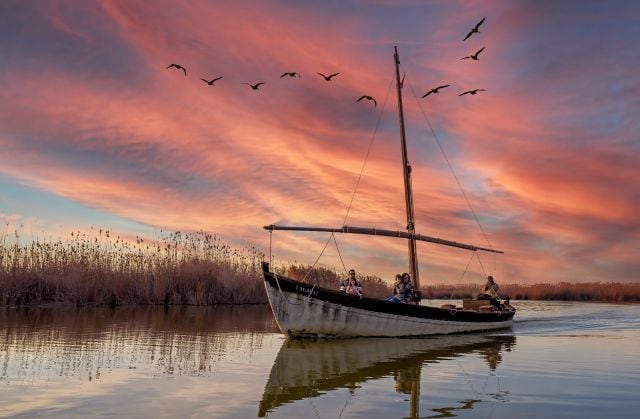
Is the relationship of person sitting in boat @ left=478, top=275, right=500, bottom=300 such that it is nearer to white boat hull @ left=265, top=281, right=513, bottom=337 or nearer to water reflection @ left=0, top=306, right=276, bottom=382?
white boat hull @ left=265, top=281, right=513, bottom=337

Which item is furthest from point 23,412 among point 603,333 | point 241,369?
point 603,333

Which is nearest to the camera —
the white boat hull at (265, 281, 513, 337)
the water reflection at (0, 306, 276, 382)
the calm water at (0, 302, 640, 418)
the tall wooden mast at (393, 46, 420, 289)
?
the calm water at (0, 302, 640, 418)

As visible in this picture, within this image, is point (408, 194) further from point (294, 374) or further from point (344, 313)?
point (294, 374)

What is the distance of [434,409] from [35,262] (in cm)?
2725

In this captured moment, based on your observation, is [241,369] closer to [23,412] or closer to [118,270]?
[23,412]

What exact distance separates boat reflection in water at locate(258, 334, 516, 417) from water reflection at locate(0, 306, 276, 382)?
153 centimetres

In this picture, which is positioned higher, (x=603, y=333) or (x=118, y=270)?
(x=118, y=270)

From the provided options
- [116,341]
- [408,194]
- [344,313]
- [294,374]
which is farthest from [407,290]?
[294,374]

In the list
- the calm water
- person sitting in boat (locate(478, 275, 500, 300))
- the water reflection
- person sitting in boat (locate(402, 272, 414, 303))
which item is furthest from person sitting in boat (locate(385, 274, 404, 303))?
person sitting in boat (locate(478, 275, 500, 300))

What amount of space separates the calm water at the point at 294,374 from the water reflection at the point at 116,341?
4 centimetres

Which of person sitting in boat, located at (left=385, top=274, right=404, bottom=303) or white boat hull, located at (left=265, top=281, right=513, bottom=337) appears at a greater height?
person sitting in boat, located at (left=385, top=274, right=404, bottom=303)

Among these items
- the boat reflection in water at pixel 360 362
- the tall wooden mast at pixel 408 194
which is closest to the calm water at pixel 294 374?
the boat reflection in water at pixel 360 362

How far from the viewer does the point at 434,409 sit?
8727mm

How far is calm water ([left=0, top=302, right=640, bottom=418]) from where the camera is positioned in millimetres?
8719
